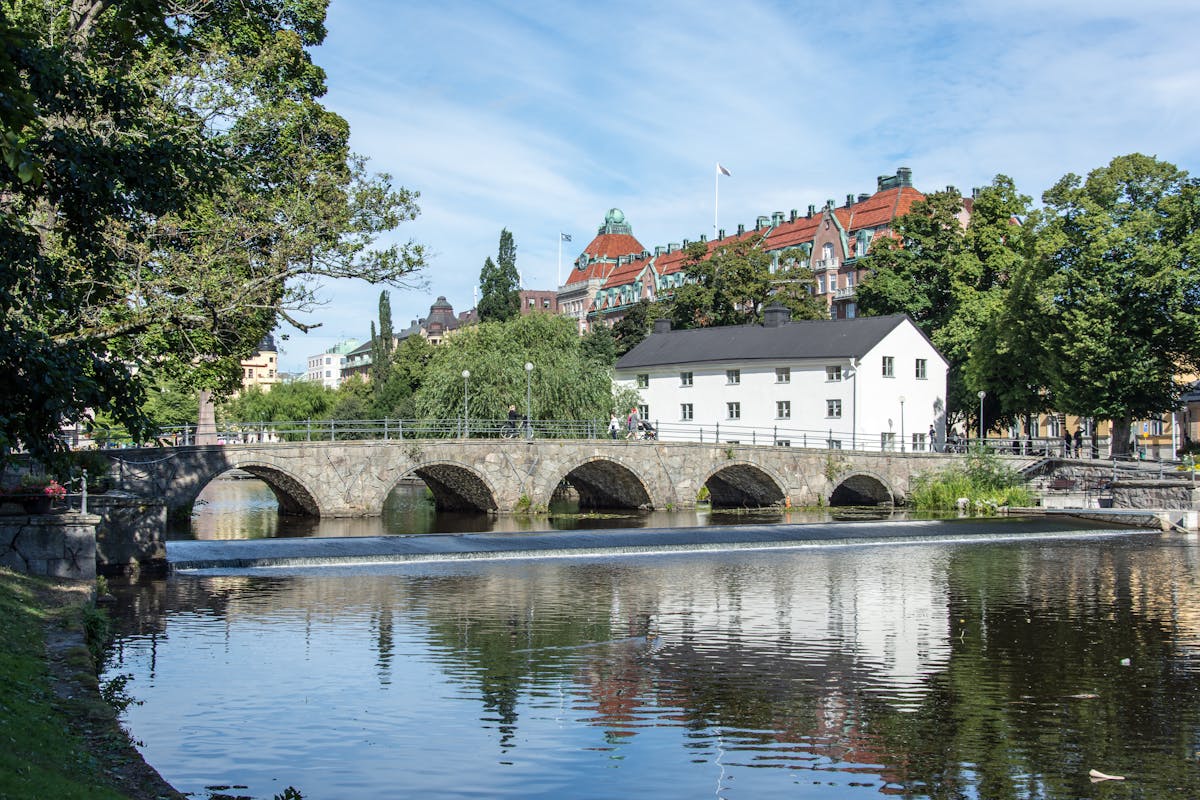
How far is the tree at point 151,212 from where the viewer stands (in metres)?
11.1

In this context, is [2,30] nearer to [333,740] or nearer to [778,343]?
[333,740]

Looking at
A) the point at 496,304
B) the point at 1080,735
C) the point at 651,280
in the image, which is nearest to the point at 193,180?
the point at 1080,735

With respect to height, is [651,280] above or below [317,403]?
above

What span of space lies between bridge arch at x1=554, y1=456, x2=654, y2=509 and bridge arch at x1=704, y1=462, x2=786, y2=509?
316 centimetres

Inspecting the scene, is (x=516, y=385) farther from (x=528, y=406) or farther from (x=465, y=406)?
(x=528, y=406)

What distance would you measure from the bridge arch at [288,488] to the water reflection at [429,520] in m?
0.60

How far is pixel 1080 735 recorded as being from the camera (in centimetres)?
1222

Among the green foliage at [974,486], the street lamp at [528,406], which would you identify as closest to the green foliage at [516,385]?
the street lamp at [528,406]

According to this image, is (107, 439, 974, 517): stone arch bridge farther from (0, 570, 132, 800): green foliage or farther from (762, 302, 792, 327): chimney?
(0, 570, 132, 800): green foliage

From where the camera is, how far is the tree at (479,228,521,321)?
90812mm

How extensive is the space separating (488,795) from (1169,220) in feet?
160

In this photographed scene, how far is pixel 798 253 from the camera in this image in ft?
267

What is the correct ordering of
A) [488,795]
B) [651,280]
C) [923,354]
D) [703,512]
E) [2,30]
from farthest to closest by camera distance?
[651,280] → [923,354] → [703,512] → [488,795] → [2,30]

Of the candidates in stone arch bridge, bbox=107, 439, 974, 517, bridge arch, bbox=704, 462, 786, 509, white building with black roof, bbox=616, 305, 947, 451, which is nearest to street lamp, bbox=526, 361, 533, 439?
stone arch bridge, bbox=107, 439, 974, 517
